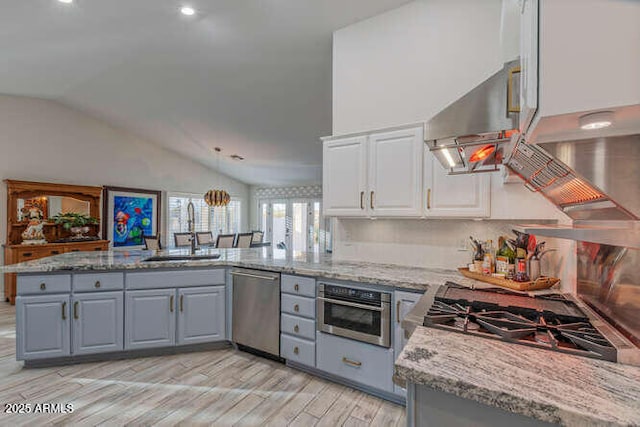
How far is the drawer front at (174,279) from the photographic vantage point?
113 inches

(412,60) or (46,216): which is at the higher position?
(412,60)

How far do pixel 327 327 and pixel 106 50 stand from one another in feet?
13.2

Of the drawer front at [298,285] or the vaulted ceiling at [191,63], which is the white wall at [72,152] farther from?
the drawer front at [298,285]

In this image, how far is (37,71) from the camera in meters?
4.24

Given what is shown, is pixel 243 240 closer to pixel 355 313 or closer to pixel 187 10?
pixel 187 10

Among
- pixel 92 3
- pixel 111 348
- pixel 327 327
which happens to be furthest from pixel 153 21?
pixel 327 327

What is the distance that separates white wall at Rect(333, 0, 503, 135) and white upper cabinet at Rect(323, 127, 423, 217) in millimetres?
322

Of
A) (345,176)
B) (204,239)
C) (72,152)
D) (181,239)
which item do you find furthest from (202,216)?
(345,176)

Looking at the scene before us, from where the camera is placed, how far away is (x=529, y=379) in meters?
0.87

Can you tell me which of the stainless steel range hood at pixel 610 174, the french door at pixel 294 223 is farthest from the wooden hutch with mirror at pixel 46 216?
the stainless steel range hood at pixel 610 174

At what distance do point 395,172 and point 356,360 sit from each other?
4.94 feet

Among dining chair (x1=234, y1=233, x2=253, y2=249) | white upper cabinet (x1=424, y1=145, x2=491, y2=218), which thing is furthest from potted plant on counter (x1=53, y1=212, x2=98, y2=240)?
white upper cabinet (x1=424, y1=145, x2=491, y2=218)

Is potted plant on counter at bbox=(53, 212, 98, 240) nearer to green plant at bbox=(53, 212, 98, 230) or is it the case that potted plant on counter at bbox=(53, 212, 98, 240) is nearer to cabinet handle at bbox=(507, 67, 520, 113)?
green plant at bbox=(53, 212, 98, 230)

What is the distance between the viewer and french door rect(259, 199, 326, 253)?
9.07 metres
